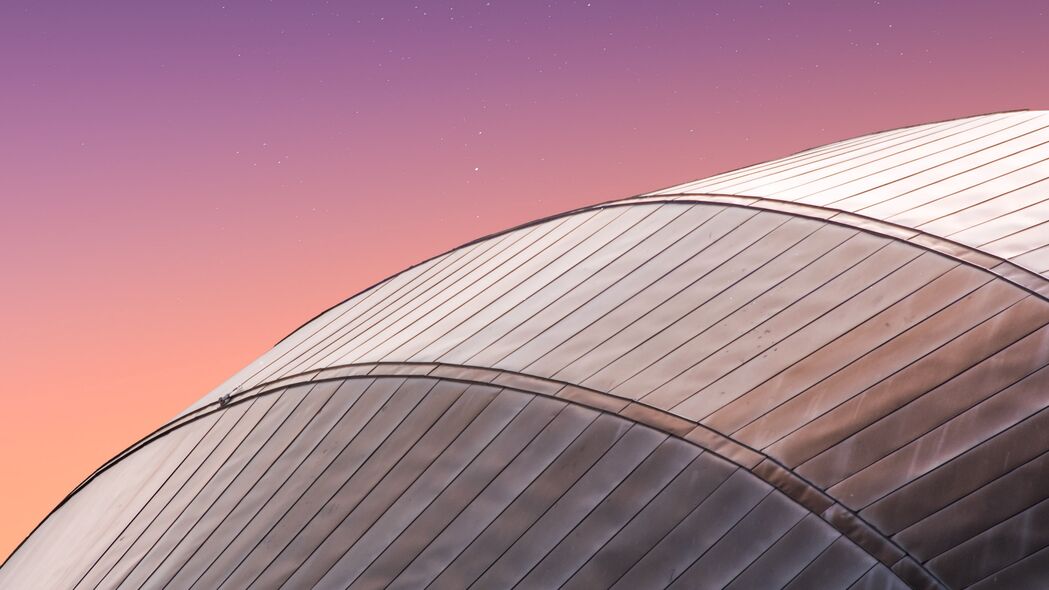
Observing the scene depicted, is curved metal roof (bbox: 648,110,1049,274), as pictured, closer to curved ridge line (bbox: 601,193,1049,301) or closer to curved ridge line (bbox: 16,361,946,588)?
curved ridge line (bbox: 601,193,1049,301)

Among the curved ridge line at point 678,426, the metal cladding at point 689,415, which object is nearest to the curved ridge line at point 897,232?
the metal cladding at point 689,415

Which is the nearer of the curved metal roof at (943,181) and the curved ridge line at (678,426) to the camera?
→ the curved ridge line at (678,426)

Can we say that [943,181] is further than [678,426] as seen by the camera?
Yes

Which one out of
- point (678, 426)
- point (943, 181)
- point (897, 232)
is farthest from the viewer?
point (943, 181)

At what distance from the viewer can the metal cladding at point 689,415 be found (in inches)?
345

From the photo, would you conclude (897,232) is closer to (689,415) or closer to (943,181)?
(943,181)

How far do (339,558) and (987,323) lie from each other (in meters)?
6.32

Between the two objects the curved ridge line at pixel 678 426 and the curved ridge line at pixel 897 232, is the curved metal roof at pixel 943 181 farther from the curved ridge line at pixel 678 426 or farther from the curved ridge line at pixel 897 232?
the curved ridge line at pixel 678 426

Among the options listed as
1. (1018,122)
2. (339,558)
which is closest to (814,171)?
(1018,122)

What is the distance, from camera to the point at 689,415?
10.3 metres

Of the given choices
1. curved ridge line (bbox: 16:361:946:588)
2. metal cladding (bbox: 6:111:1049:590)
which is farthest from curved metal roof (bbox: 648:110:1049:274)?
curved ridge line (bbox: 16:361:946:588)

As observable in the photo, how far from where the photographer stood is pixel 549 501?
→ 1034 centimetres

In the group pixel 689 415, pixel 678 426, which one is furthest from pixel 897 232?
pixel 678 426

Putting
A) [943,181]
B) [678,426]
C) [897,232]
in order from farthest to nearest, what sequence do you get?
[943,181]
[897,232]
[678,426]
